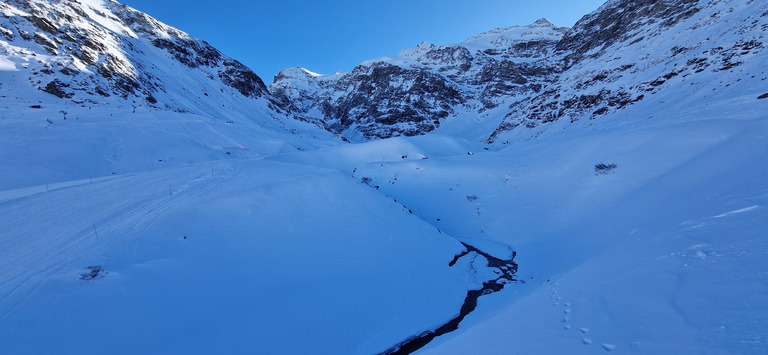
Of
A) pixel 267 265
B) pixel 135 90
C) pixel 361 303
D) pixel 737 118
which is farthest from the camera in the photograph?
pixel 135 90

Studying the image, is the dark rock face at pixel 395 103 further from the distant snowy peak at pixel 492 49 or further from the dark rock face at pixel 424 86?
the distant snowy peak at pixel 492 49

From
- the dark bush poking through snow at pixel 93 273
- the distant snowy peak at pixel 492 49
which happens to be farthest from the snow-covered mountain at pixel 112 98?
the distant snowy peak at pixel 492 49

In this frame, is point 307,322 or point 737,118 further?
point 737,118

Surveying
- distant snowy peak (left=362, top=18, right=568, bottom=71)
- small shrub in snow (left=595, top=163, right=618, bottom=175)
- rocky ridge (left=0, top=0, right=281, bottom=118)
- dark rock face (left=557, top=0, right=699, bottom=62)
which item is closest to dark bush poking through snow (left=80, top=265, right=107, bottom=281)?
small shrub in snow (left=595, top=163, right=618, bottom=175)

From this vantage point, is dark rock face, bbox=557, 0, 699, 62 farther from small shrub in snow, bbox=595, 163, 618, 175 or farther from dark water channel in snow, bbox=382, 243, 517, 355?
dark water channel in snow, bbox=382, 243, 517, 355

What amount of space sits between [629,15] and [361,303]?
8130 cm

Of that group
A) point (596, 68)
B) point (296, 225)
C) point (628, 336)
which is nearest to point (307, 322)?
point (296, 225)

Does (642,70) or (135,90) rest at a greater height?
(642,70)

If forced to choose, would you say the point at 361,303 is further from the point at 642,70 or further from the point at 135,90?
the point at 642,70

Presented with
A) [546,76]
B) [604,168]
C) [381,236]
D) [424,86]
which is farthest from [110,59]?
[546,76]

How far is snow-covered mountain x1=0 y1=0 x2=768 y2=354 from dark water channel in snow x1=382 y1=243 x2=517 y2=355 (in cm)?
6

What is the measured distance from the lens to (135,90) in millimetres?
32906

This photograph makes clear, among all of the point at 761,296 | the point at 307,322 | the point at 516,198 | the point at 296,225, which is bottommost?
the point at 307,322

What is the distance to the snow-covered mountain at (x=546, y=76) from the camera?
2844 cm
